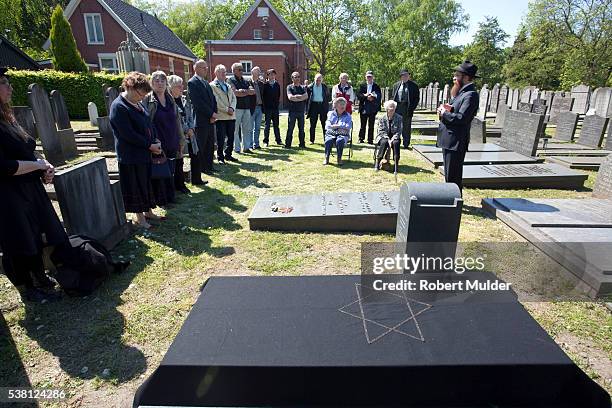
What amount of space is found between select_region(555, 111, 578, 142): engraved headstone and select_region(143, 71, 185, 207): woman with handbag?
Result: 37.6 feet

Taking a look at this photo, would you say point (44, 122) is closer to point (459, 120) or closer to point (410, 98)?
point (459, 120)

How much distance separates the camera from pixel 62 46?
65.3 ft

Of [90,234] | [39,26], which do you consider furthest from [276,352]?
[39,26]

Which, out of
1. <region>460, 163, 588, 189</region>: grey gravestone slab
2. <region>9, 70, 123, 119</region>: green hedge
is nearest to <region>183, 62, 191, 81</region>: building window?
<region>9, 70, 123, 119</region>: green hedge

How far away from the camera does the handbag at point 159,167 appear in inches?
193

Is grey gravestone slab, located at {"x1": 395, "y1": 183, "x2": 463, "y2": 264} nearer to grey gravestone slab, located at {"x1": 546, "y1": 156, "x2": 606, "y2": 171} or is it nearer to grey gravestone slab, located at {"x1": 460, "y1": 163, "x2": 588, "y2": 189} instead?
grey gravestone slab, located at {"x1": 460, "y1": 163, "x2": 588, "y2": 189}

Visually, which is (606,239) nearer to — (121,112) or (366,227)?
(366,227)

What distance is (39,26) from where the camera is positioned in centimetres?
3262

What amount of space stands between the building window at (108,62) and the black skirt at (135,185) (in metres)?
28.0

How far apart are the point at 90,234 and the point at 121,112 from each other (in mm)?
1353

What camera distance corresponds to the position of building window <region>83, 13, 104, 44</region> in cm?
2752

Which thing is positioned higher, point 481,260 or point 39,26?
point 39,26

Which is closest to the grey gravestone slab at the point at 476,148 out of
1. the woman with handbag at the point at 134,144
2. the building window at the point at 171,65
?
the woman with handbag at the point at 134,144

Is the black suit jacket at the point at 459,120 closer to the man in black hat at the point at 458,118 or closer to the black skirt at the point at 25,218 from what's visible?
the man in black hat at the point at 458,118
